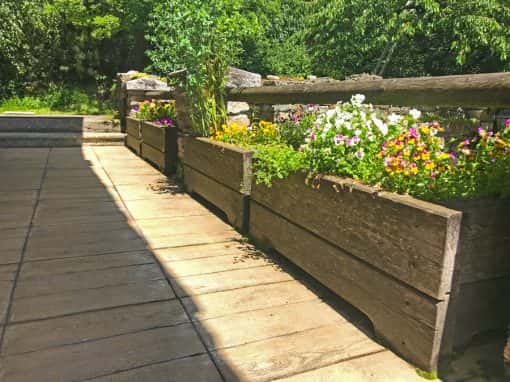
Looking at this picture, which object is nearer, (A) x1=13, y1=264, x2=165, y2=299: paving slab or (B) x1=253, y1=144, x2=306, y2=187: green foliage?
(A) x1=13, y1=264, x2=165, y2=299: paving slab

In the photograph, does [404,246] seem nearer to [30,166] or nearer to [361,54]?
[30,166]

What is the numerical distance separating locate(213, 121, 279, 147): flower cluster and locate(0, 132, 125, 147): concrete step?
5.61m

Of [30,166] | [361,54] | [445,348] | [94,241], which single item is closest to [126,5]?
[361,54]

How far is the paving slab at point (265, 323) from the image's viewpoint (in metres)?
2.11

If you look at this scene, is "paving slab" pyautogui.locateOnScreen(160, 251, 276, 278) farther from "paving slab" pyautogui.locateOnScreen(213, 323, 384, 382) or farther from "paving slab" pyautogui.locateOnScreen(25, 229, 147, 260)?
"paving slab" pyautogui.locateOnScreen(213, 323, 384, 382)

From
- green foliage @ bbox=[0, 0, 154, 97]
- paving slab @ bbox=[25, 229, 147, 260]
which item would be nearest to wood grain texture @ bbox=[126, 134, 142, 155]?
paving slab @ bbox=[25, 229, 147, 260]

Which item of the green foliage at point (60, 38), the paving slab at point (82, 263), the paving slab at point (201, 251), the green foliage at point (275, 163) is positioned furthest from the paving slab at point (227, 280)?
the green foliage at point (60, 38)

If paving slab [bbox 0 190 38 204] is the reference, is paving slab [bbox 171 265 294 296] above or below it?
below

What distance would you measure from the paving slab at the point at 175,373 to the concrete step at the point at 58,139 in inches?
309

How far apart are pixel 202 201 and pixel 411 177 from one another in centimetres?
301

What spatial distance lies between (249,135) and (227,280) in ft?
5.51

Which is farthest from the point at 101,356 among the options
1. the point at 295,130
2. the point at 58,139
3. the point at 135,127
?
the point at 58,139

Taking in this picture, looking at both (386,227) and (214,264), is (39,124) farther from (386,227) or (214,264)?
(386,227)

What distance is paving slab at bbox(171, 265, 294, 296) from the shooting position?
2.62 meters
